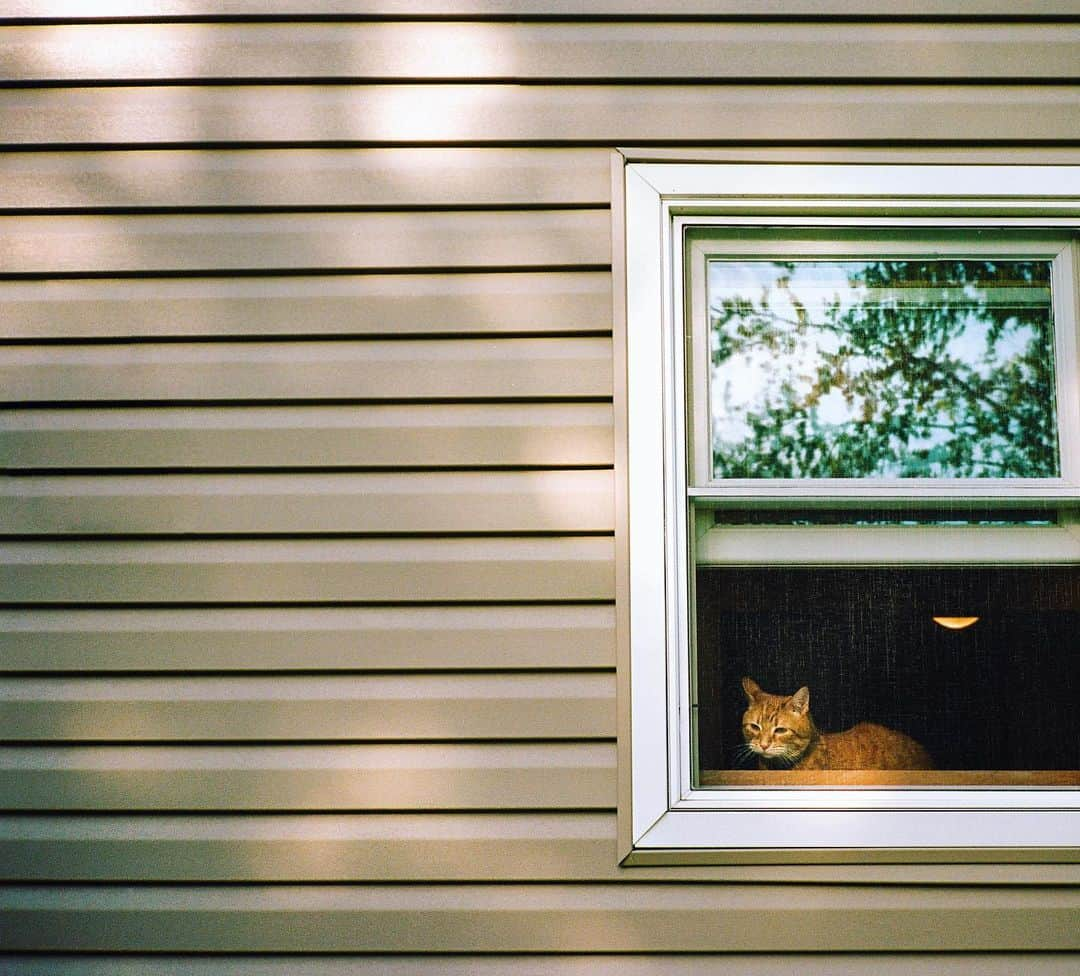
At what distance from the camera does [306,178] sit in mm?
1746

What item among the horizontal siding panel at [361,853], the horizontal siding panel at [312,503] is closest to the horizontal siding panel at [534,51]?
the horizontal siding panel at [312,503]

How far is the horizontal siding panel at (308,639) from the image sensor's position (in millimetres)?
1659

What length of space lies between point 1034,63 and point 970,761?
1.45m

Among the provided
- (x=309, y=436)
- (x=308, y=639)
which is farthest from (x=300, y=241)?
(x=308, y=639)

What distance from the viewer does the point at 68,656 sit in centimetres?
169

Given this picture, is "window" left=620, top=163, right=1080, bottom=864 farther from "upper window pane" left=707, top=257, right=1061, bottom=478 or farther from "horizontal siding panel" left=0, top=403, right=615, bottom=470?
"horizontal siding panel" left=0, top=403, right=615, bottom=470

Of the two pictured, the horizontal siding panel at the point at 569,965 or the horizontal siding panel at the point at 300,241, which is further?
the horizontal siding panel at the point at 300,241

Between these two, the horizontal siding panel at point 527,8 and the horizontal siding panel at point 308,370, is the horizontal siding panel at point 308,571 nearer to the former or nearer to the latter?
the horizontal siding panel at point 308,370

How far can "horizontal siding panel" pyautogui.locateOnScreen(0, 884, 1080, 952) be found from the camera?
1619 millimetres

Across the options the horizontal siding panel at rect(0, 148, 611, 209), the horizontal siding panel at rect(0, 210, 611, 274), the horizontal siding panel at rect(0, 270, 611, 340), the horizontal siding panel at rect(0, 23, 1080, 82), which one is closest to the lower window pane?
the horizontal siding panel at rect(0, 270, 611, 340)

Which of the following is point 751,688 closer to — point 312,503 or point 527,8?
point 312,503

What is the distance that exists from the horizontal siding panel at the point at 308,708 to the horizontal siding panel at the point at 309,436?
1.47 feet

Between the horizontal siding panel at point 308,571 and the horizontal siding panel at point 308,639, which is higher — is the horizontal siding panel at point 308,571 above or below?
above

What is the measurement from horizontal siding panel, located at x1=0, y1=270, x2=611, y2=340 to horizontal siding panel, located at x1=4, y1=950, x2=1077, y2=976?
4.18 feet
